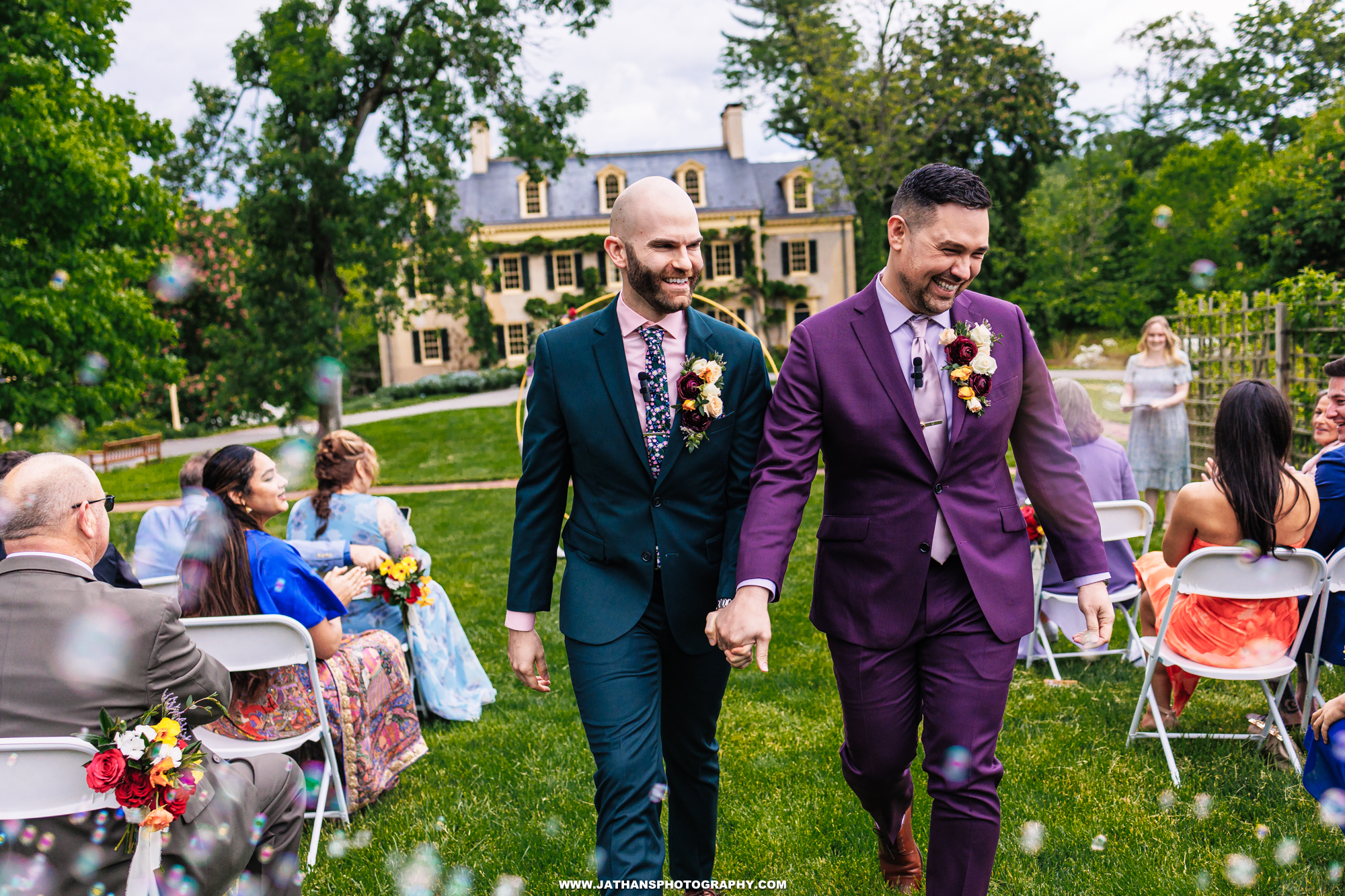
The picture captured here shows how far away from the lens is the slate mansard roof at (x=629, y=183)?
37125mm

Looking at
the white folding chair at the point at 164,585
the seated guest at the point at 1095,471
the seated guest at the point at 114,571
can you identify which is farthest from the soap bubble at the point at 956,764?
the white folding chair at the point at 164,585

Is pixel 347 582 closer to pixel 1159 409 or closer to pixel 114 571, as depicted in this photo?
pixel 114 571

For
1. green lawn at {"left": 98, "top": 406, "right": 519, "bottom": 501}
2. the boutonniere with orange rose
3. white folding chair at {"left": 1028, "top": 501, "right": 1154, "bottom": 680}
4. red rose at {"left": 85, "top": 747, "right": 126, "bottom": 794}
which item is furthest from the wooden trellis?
green lawn at {"left": 98, "top": 406, "right": 519, "bottom": 501}

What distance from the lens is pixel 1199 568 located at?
12.6ft

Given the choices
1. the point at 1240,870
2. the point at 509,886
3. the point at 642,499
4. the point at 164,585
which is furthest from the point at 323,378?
the point at 1240,870

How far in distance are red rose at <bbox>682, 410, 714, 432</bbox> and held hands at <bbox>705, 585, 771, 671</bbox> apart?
51 cm

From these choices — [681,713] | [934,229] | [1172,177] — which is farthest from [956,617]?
[1172,177]

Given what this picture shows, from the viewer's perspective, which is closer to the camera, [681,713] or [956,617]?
[956,617]

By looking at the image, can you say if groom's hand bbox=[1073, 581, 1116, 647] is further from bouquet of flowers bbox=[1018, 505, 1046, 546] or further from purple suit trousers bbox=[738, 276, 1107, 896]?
bouquet of flowers bbox=[1018, 505, 1046, 546]

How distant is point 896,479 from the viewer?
267cm

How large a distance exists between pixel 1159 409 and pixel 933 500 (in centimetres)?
756

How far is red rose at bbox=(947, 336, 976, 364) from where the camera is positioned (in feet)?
8.63

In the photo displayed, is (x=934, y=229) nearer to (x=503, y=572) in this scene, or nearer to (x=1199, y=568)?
(x=1199, y=568)

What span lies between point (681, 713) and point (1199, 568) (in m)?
2.44
